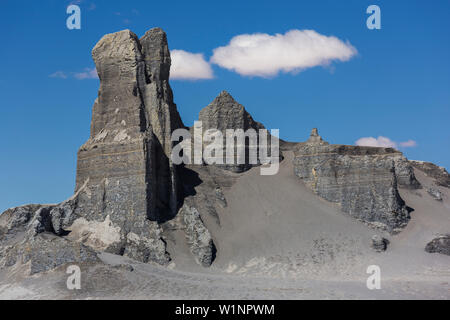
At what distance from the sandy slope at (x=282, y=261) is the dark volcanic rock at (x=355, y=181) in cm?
84

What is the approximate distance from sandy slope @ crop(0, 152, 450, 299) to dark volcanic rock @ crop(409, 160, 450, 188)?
4.37 metres

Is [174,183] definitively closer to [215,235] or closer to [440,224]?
[215,235]

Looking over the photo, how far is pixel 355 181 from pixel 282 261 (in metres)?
9.29

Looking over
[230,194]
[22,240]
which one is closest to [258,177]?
[230,194]

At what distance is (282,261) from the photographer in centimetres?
4066

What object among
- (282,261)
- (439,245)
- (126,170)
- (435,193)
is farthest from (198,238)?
(435,193)

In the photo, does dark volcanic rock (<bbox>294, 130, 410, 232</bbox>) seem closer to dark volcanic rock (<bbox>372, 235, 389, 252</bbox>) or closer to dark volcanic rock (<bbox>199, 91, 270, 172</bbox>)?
dark volcanic rock (<bbox>372, 235, 389, 252</bbox>)

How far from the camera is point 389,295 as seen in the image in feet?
108

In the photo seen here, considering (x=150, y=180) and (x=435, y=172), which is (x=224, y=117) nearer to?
(x=150, y=180)

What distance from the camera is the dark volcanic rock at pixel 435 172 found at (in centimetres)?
5606

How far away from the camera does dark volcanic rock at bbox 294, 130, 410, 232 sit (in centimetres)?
4503

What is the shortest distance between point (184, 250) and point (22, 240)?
991cm
